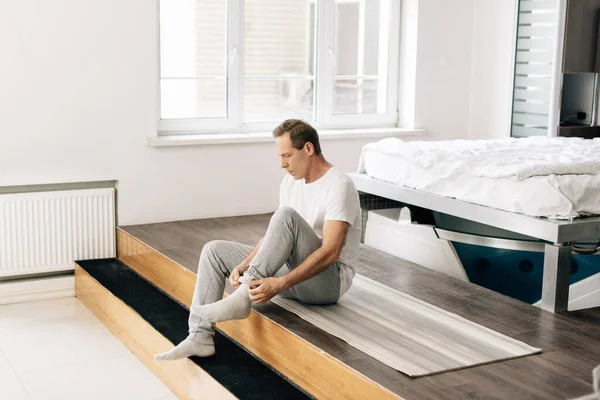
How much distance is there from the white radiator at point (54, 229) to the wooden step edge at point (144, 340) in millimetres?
166

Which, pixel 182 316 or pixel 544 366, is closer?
pixel 544 366

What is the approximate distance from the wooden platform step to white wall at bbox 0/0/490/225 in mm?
531

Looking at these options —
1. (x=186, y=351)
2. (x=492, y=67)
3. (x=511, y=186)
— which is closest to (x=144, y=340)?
(x=186, y=351)

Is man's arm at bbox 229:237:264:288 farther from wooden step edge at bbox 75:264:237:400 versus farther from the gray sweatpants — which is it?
wooden step edge at bbox 75:264:237:400

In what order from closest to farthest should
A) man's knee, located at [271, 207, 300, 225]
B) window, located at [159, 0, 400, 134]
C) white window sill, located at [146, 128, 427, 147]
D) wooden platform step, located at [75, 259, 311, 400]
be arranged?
wooden platform step, located at [75, 259, 311, 400] < man's knee, located at [271, 207, 300, 225] < white window sill, located at [146, 128, 427, 147] < window, located at [159, 0, 400, 134]

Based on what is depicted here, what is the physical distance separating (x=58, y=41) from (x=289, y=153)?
197 cm

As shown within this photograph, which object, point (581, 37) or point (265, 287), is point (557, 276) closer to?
point (265, 287)

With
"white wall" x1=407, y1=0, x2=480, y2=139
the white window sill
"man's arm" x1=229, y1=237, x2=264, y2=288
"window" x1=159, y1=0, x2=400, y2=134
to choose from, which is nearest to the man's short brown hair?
"man's arm" x1=229, y1=237, x2=264, y2=288

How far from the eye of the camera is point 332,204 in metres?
2.99

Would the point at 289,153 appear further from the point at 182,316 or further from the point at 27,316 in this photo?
the point at 27,316

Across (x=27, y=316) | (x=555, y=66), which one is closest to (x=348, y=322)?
(x=27, y=316)

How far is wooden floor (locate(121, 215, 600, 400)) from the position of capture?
2.51m

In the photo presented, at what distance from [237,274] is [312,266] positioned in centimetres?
32

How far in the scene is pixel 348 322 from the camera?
3064 millimetres
